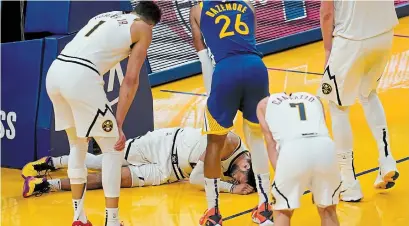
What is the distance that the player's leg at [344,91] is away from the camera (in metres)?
5.45

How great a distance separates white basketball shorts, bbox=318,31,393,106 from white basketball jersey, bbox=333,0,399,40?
4 cm

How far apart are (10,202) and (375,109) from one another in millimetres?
2756

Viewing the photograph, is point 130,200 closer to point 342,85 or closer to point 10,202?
point 10,202

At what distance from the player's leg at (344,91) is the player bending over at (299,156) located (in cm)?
105

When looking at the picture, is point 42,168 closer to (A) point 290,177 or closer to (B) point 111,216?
(B) point 111,216

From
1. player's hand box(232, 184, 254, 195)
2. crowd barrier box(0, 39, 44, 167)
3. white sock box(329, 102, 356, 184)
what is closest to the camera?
white sock box(329, 102, 356, 184)

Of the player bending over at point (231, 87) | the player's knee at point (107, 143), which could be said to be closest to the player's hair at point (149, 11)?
the player bending over at point (231, 87)

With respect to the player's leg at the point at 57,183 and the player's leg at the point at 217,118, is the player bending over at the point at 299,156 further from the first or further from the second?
the player's leg at the point at 57,183

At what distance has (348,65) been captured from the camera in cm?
545

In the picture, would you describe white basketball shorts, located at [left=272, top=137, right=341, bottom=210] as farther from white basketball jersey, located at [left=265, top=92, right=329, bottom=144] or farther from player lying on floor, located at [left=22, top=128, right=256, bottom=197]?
player lying on floor, located at [left=22, top=128, right=256, bottom=197]

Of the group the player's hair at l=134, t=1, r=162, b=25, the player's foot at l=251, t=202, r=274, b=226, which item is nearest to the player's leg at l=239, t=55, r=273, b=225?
the player's foot at l=251, t=202, r=274, b=226

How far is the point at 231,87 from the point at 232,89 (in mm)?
14

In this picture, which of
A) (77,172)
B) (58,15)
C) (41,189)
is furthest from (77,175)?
(58,15)

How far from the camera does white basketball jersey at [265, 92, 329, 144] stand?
4.30m
